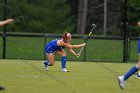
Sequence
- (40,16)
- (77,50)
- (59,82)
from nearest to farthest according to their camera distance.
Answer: (59,82), (77,50), (40,16)

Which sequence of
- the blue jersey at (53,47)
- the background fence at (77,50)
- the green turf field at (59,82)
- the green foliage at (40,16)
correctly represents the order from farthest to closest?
the green foliage at (40,16), the background fence at (77,50), the blue jersey at (53,47), the green turf field at (59,82)

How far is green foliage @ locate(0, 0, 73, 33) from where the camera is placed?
50.9 meters

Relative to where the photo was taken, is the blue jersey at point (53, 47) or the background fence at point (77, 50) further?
the background fence at point (77, 50)

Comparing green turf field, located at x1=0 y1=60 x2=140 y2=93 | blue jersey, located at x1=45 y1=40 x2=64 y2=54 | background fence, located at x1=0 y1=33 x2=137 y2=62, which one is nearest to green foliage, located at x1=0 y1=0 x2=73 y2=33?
background fence, located at x1=0 y1=33 x2=137 y2=62

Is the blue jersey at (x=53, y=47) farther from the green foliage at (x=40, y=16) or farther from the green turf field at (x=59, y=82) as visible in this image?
the green foliage at (x=40, y=16)

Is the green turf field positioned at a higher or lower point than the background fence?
lower

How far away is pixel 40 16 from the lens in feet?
172

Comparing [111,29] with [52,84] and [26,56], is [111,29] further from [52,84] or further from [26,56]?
[52,84]

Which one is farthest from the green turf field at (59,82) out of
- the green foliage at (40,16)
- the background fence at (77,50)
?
the green foliage at (40,16)

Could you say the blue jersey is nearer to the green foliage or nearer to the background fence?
the background fence

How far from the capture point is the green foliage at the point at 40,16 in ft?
167

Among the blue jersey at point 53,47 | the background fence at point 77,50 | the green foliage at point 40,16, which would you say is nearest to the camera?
the blue jersey at point 53,47

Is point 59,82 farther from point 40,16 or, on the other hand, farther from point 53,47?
point 40,16

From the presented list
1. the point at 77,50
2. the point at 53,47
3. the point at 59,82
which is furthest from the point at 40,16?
the point at 59,82
